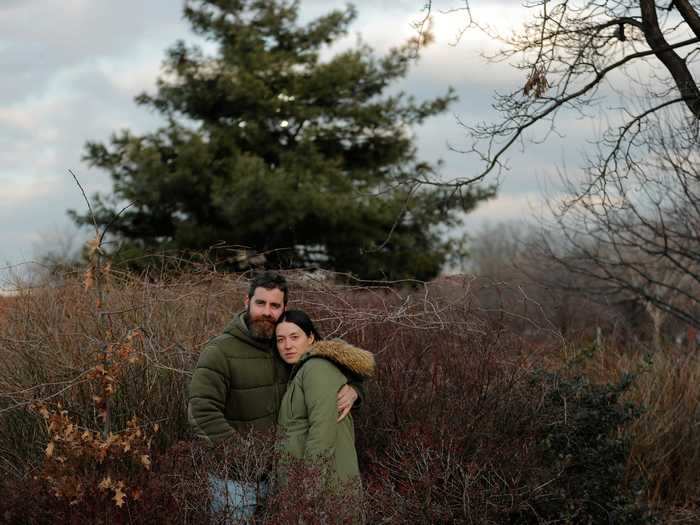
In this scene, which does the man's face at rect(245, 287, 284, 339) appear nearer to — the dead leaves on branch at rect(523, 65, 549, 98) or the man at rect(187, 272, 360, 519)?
the man at rect(187, 272, 360, 519)

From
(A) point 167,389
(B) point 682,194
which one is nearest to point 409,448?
(A) point 167,389

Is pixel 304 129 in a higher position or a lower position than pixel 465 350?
higher

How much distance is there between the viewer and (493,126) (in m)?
9.12

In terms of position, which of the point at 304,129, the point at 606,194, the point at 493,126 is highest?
the point at 304,129

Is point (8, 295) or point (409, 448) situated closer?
point (409, 448)

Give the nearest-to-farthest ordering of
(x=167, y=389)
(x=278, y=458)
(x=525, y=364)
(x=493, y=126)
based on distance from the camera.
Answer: (x=278, y=458), (x=167, y=389), (x=525, y=364), (x=493, y=126)

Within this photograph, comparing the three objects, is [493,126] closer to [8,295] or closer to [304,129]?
[8,295]

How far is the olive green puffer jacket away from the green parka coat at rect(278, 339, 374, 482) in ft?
0.91

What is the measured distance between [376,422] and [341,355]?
163 cm

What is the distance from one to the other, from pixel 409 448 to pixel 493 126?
478cm

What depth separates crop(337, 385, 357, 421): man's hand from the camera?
14.7ft

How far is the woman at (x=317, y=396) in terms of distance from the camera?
14.2 feet

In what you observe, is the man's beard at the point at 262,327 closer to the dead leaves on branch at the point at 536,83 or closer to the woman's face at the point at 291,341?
the woman's face at the point at 291,341

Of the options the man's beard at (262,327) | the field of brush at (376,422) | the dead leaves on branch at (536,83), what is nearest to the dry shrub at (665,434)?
the field of brush at (376,422)
